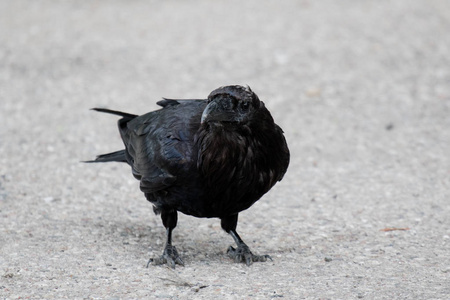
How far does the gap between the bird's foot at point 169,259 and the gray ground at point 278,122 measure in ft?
0.35

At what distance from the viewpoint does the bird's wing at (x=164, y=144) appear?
4781 mm

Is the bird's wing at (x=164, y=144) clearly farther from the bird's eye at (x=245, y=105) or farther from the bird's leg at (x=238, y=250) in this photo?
the bird's leg at (x=238, y=250)

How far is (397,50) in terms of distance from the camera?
1072 centimetres

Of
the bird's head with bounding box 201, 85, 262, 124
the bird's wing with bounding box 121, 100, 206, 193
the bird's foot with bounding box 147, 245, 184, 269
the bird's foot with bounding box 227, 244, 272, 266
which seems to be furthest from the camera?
the bird's foot with bounding box 227, 244, 272, 266

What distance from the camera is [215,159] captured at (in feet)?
15.1

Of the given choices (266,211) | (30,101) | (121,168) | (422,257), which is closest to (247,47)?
(30,101)

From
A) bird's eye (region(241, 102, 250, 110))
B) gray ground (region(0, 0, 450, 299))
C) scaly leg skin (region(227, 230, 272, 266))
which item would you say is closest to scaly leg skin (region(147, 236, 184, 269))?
gray ground (region(0, 0, 450, 299))

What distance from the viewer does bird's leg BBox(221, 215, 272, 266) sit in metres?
5.16

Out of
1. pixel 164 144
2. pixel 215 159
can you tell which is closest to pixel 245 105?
pixel 215 159

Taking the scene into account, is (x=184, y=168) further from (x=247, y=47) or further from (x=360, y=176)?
(x=247, y=47)

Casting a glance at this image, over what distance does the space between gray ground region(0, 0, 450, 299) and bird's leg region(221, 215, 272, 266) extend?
0.08 m

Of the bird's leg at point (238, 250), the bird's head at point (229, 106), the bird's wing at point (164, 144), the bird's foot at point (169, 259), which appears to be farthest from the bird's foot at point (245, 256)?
the bird's head at point (229, 106)

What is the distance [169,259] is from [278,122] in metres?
3.84

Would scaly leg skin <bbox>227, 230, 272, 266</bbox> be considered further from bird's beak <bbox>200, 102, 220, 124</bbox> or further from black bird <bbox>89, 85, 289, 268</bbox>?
bird's beak <bbox>200, 102, 220, 124</bbox>
